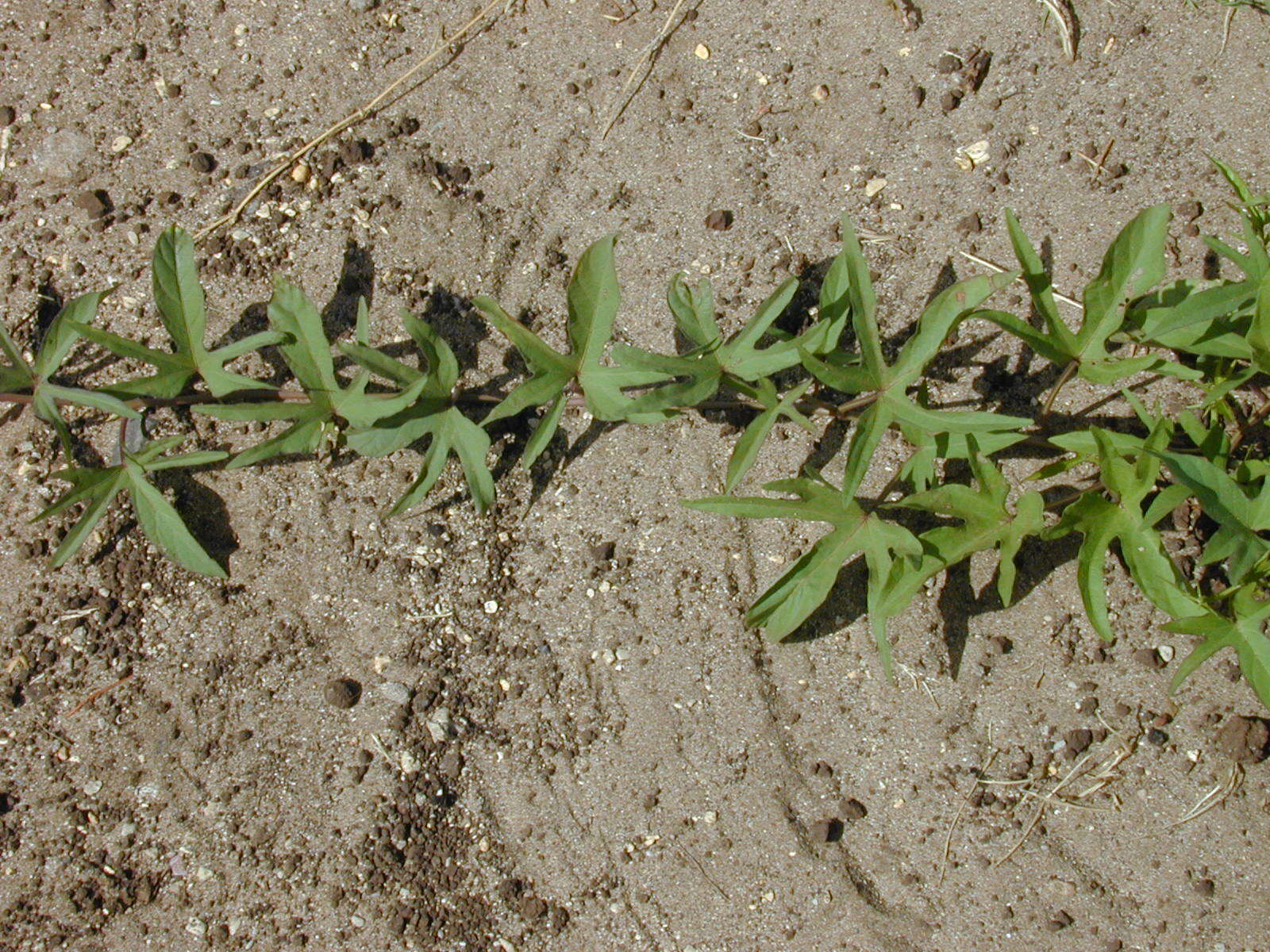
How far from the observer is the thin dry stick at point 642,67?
2885 millimetres

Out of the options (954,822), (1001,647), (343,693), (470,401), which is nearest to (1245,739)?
(1001,647)

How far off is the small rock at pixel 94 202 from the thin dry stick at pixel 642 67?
134 cm

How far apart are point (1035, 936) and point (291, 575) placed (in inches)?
79.7

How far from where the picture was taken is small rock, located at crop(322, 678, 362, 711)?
8.66 ft

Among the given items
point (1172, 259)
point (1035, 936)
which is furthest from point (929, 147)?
point (1035, 936)

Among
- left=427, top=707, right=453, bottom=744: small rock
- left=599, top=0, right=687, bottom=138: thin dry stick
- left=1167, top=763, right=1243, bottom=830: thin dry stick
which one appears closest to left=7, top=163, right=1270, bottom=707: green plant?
left=1167, top=763, right=1243, bottom=830: thin dry stick

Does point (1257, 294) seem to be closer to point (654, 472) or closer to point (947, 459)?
point (947, 459)

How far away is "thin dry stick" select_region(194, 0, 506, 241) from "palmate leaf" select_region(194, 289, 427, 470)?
505 millimetres

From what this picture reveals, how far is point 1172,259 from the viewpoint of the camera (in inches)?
109

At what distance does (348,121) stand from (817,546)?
169cm

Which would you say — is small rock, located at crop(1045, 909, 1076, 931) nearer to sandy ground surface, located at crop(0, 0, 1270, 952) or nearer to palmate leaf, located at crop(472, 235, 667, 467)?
sandy ground surface, located at crop(0, 0, 1270, 952)

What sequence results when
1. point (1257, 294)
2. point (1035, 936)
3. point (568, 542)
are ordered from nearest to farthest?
point (1257, 294), point (1035, 936), point (568, 542)

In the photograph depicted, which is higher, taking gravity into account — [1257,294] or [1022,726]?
[1257,294]

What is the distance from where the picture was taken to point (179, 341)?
243 cm
